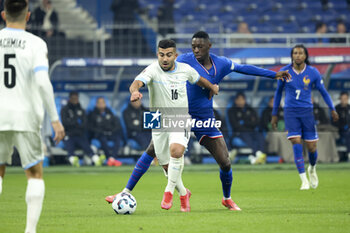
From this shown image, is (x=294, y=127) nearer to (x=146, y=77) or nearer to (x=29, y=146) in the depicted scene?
→ (x=146, y=77)

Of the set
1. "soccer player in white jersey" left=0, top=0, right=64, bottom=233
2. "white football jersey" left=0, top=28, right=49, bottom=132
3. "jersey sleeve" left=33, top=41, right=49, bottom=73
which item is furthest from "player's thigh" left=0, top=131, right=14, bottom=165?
"jersey sleeve" left=33, top=41, right=49, bottom=73

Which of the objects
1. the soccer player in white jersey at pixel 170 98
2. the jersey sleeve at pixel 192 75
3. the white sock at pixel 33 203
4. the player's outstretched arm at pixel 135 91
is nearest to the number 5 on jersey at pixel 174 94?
the soccer player in white jersey at pixel 170 98

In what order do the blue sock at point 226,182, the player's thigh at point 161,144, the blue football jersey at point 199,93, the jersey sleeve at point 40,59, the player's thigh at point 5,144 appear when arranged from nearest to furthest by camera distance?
1. the jersey sleeve at point 40,59
2. the player's thigh at point 5,144
3. the player's thigh at point 161,144
4. the blue sock at point 226,182
5. the blue football jersey at point 199,93

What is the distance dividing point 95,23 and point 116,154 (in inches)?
178

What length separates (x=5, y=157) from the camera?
622cm

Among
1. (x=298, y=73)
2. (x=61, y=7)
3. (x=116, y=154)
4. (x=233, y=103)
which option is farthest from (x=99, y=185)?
(x=61, y=7)

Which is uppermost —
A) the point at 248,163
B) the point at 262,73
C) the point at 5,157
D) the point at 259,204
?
the point at 262,73

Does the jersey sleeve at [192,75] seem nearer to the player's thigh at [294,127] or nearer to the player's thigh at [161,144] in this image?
the player's thigh at [161,144]

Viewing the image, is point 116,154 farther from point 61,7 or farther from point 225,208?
point 225,208

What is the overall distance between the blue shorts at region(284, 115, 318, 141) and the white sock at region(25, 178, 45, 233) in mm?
7190

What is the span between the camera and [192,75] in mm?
8531

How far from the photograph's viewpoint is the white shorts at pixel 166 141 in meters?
8.30

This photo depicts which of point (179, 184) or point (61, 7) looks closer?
point (179, 184)

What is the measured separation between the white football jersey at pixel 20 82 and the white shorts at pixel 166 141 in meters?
2.57
